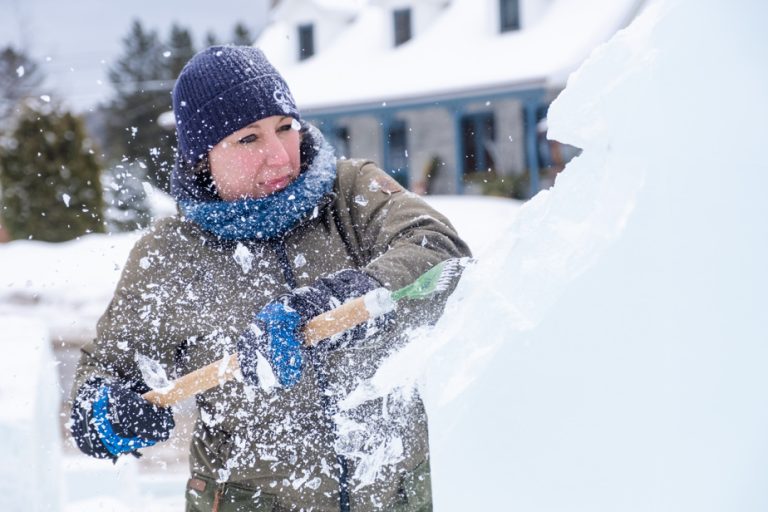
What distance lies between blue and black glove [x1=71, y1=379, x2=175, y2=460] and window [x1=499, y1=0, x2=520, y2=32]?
13483mm

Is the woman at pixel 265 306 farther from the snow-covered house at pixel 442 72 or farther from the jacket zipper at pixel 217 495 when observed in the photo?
the snow-covered house at pixel 442 72

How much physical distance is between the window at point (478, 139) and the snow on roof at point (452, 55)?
115cm

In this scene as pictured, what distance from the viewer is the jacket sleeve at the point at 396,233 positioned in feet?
5.77

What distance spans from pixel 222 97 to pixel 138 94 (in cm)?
3113

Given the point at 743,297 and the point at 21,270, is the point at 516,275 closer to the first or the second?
the point at 743,297

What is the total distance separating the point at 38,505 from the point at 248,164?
1864 millimetres

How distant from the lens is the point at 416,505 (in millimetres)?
1911

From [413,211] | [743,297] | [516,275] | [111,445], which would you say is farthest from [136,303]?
[743,297]

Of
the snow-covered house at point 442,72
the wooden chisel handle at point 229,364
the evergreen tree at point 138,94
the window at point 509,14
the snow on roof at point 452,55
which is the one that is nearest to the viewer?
the wooden chisel handle at point 229,364

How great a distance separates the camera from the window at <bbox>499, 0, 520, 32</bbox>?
14.7 meters

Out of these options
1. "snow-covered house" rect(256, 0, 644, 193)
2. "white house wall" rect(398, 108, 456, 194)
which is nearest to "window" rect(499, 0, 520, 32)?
"snow-covered house" rect(256, 0, 644, 193)

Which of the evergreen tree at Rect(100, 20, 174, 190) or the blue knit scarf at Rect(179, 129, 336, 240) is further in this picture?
the evergreen tree at Rect(100, 20, 174, 190)

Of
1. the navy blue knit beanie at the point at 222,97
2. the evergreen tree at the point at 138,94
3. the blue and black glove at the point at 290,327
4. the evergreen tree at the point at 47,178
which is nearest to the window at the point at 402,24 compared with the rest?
the evergreen tree at the point at 47,178

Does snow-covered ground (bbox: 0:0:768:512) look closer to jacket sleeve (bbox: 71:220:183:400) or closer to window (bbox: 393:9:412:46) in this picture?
jacket sleeve (bbox: 71:220:183:400)
